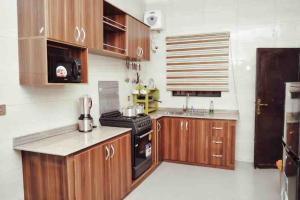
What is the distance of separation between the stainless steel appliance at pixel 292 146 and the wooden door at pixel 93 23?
212 cm

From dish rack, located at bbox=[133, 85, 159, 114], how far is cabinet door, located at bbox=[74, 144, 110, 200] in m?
1.70

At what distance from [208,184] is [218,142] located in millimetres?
779

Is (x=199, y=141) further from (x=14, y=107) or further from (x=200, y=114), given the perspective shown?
(x=14, y=107)

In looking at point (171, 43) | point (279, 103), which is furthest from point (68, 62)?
point (279, 103)

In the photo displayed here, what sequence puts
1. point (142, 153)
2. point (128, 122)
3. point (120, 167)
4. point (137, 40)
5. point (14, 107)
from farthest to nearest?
point (137, 40), point (142, 153), point (128, 122), point (120, 167), point (14, 107)

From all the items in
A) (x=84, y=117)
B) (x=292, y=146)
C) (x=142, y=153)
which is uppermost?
(x=84, y=117)

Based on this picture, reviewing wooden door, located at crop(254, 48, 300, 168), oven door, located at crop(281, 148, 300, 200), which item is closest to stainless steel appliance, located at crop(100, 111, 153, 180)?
oven door, located at crop(281, 148, 300, 200)

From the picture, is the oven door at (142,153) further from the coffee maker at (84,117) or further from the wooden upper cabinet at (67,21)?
the wooden upper cabinet at (67,21)

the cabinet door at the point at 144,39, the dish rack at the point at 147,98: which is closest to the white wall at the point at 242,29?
the dish rack at the point at 147,98

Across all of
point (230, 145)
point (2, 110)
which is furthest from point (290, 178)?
point (2, 110)

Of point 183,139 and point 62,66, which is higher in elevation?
point 62,66

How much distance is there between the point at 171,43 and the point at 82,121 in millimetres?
2508

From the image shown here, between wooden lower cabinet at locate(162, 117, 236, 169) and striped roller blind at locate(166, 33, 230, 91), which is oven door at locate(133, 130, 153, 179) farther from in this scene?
striped roller blind at locate(166, 33, 230, 91)

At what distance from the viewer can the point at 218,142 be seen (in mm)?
3842
